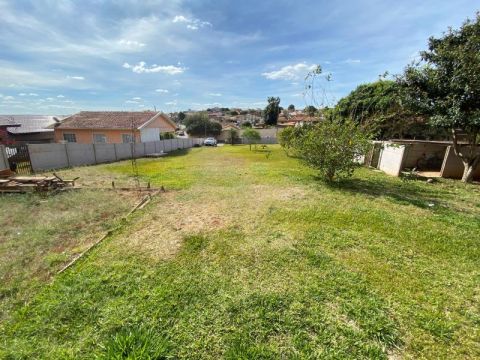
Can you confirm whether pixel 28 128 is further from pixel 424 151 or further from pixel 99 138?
pixel 424 151

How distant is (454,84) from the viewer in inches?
304

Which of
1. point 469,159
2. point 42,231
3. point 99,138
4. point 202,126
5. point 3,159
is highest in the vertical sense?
point 202,126

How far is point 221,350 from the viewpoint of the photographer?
7.63ft

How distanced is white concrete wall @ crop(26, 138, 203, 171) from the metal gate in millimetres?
185

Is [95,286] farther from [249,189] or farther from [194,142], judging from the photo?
[194,142]

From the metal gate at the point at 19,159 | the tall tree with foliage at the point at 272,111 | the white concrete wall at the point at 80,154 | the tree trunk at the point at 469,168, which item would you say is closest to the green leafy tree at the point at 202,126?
the tall tree with foliage at the point at 272,111

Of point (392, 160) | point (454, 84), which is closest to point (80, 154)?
point (392, 160)

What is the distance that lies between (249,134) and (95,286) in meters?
25.5

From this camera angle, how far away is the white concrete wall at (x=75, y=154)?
39.0 ft

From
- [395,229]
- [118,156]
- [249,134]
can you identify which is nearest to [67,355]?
[395,229]

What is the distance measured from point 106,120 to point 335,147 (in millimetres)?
19968

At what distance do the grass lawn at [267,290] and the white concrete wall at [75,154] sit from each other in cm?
894

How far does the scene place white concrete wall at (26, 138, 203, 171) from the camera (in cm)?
1188

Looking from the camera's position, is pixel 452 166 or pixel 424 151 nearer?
pixel 452 166
